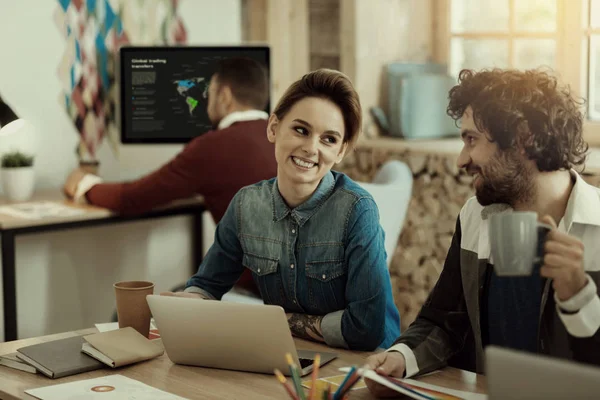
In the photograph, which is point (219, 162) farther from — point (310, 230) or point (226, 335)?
point (226, 335)

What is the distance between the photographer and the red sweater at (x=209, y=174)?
3125 millimetres

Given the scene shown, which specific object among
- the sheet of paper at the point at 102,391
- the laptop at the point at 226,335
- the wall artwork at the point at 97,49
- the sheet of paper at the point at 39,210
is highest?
the wall artwork at the point at 97,49

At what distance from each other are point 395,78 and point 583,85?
785mm

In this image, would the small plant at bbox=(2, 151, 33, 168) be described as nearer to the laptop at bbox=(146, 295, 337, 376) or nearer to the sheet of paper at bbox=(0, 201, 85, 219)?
the sheet of paper at bbox=(0, 201, 85, 219)

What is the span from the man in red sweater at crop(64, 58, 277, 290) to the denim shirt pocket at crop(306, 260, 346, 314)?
987 millimetres

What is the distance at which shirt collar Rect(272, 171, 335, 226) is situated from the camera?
6.69 ft

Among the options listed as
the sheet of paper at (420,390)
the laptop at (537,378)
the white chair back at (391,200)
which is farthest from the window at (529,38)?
the laptop at (537,378)

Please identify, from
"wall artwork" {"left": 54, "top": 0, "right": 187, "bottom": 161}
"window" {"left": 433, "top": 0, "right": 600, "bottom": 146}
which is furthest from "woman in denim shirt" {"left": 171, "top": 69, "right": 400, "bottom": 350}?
"wall artwork" {"left": 54, "top": 0, "right": 187, "bottom": 161}

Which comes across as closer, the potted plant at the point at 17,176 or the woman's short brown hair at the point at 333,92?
the woman's short brown hair at the point at 333,92

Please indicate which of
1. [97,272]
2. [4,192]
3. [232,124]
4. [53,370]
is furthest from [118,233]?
[53,370]

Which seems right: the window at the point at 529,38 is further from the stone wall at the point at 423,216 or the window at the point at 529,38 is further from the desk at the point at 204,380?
the desk at the point at 204,380

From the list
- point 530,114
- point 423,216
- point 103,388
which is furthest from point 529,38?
point 103,388

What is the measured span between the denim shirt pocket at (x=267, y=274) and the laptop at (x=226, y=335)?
0.33 metres

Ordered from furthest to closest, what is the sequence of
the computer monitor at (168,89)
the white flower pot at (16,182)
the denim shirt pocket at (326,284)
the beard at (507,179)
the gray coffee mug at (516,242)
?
the computer monitor at (168,89) → the white flower pot at (16,182) → the denim shirt pocket at (326,284) → the beard at (507,179) → the gray coffee mug at (516,242)
